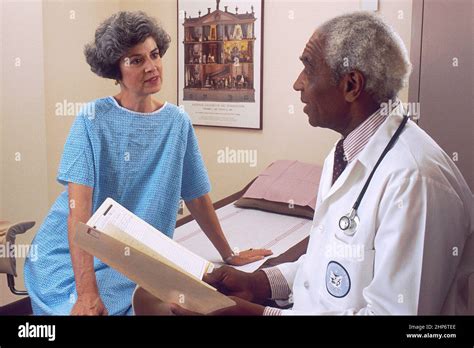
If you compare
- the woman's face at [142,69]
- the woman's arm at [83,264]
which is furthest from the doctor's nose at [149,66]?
the woman's arm at [83,264]

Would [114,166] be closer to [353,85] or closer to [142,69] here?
[142,69]

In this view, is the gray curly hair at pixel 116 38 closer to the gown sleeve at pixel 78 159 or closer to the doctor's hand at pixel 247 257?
the gown sleeve at pixel 78 159

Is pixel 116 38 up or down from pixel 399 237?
up

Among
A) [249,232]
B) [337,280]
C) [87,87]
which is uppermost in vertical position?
[87,87]

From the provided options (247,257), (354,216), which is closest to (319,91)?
(354,216)

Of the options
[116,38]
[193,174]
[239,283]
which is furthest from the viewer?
[193,174]

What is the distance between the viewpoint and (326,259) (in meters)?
0.79

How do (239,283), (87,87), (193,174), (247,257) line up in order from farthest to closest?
(87,87) → (247,257) → (193,174) → (239,283)

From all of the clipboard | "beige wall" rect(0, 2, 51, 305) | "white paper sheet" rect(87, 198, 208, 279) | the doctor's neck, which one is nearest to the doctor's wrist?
"white paper sheet" rect(87, 198, 208, 279)

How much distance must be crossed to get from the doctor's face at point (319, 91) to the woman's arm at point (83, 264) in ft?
1.63

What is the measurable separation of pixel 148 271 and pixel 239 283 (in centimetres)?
28

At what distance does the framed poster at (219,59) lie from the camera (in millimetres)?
1631

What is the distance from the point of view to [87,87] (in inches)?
70.0

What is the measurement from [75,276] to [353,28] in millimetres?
725
